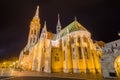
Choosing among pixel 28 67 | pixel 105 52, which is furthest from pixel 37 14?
pixel 105 52

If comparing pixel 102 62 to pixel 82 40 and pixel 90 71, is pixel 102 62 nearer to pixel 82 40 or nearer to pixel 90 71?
pixel 90 71

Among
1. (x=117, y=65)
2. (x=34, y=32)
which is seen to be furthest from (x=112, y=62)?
(x=34, y=32)

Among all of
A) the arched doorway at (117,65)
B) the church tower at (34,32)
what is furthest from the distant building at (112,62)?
the church tower at (34,32)

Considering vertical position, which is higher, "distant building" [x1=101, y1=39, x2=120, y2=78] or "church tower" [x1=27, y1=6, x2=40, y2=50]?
"church tower" [x1=27, y1=6, x2=40, y2=50]

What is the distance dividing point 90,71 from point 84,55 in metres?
5.13

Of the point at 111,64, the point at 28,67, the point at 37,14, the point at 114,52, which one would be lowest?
the point at 28,67

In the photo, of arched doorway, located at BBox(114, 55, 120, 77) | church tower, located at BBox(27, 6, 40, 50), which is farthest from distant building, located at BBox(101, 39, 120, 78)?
church tower, located at BBox(27, 6, 40, 50)

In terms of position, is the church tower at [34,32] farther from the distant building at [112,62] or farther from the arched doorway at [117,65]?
the arched doorway at [117,65]

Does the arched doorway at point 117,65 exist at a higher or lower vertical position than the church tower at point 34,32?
lower

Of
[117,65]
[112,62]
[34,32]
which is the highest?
[34,32]

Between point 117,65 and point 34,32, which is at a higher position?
point 34,32

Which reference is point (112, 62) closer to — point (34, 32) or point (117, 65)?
point (117, 65)

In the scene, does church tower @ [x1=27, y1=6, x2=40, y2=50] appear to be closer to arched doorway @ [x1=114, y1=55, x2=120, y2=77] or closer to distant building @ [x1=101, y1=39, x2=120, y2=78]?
distant building @ [x1=101, y1=39, x2=120, y2=78]

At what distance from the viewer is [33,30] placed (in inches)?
2493
